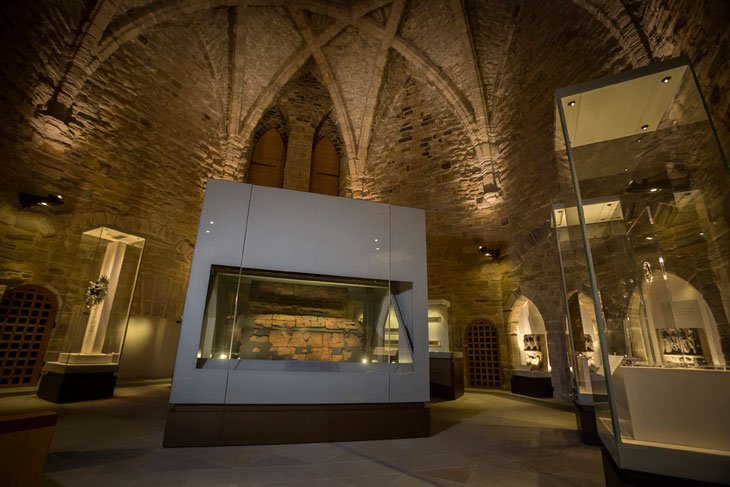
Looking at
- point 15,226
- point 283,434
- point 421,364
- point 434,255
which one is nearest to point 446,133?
point 434,255

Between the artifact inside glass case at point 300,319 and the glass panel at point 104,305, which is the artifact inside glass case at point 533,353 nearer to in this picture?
the artifact inside glass case at point 300,319

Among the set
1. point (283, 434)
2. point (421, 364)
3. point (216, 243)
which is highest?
point (216, 243)

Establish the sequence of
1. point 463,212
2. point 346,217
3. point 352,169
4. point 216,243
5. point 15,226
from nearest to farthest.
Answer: point 216,243
point 346,217
point 15,226
point 463,212
point 352,169

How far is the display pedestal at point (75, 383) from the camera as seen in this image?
15.0 ft

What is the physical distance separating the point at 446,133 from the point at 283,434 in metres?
9.21

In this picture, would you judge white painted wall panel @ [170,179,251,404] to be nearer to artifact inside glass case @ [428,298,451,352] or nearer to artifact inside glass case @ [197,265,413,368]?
artifact inside glass case @ [197,265,413,368]

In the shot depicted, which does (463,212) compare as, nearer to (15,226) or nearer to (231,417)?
(231,417)

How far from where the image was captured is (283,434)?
119 inches

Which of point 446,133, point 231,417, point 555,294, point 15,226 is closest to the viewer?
point 231,417

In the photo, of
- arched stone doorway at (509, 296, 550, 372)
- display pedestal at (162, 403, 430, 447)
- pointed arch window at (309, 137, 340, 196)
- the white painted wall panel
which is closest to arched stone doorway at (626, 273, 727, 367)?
display pedestal at (162, 403, 430, 447)

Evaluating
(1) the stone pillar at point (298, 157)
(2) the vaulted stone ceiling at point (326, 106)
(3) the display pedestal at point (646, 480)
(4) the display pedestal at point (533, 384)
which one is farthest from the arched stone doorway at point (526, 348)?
(1) the stone pillar at point (298, 157)

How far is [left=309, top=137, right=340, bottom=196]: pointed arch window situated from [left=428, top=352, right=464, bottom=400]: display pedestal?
23.2 ft

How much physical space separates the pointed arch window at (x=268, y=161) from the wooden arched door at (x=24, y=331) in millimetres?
6056

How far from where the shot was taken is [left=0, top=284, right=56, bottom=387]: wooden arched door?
19.0 feet
